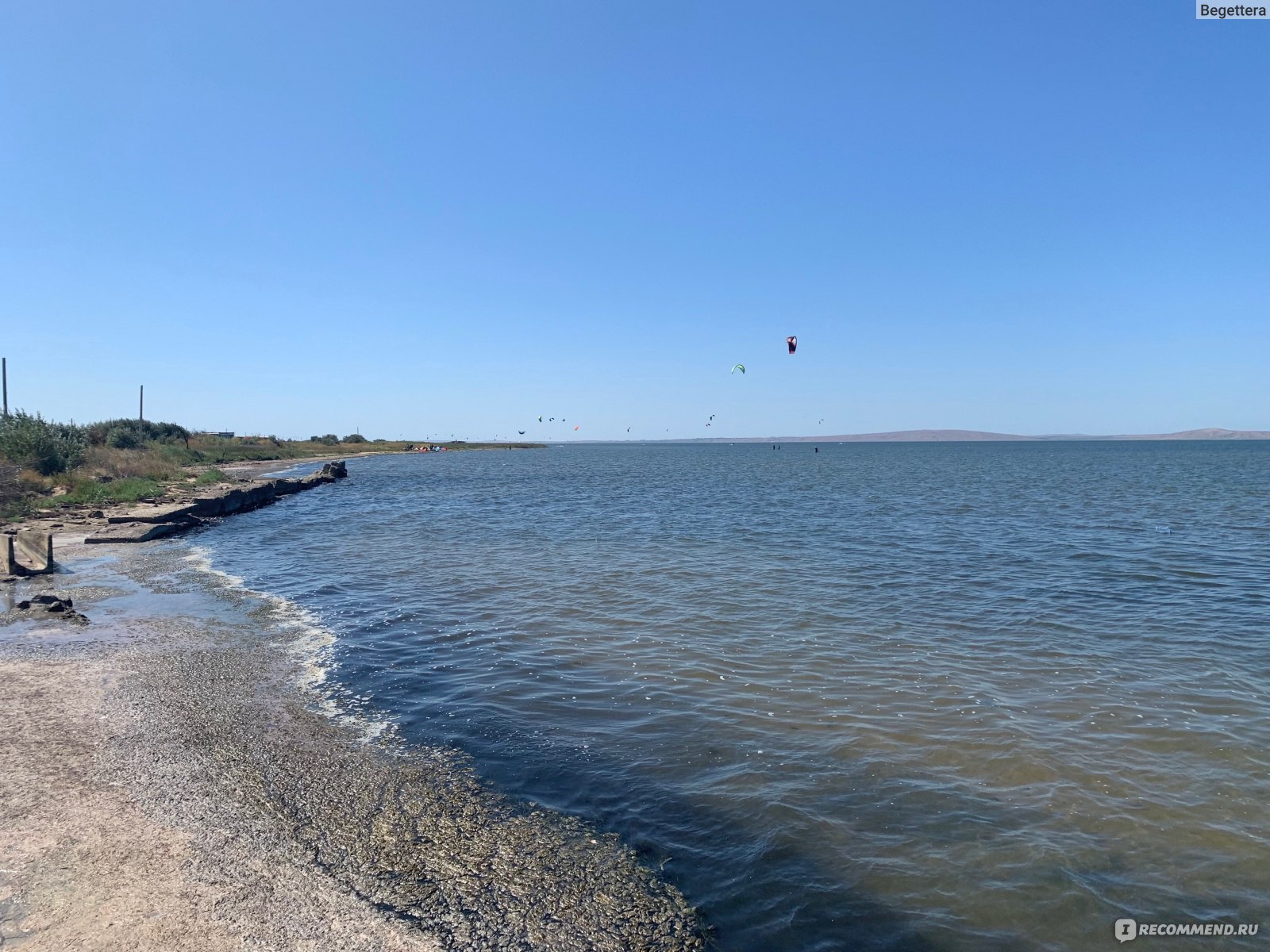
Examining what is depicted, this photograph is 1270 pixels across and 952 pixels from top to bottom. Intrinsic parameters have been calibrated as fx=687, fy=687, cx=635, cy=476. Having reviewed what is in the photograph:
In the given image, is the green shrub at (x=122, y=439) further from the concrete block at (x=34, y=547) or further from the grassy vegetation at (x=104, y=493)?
the concrete block at (x=34, y=547)

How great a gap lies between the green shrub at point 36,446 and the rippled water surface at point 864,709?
50.3 feet

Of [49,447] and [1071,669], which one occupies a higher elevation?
[49,447]

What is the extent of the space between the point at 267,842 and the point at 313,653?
5.68 metres

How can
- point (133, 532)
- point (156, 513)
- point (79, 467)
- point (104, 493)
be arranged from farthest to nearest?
point (79, 467) < point (104, 493) < point (156, 513) < point (133, 532)

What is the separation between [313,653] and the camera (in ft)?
34.2

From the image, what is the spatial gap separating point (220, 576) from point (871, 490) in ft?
128

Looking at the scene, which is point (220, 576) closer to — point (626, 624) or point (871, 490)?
point (626, 624)

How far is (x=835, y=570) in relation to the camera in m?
17.3

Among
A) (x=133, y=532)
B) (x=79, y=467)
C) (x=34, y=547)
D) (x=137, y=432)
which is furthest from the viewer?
(x=137, y=432)

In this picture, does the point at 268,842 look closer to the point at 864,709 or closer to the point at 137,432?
the point at 864,709

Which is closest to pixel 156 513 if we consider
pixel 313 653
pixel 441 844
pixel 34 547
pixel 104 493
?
pixel 104 493

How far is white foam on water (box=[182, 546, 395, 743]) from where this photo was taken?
7.82 m

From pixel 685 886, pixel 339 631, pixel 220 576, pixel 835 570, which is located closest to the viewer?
pixel 685 886

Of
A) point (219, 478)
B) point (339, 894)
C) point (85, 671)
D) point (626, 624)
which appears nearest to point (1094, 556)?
point (626, 624)
